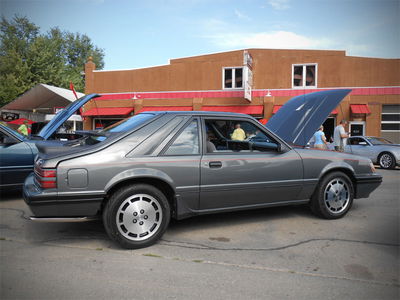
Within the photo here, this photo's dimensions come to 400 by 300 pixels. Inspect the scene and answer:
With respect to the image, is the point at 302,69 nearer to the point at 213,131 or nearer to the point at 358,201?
the point at 358,201

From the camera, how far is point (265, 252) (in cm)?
342

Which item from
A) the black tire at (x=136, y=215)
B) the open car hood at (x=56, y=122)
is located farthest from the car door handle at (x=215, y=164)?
the open car hood at (x=56, y=122)

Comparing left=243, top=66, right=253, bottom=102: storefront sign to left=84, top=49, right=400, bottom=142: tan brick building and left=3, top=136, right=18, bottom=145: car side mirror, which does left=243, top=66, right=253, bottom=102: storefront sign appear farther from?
left=3, top=136, right=18, bottom=145: car side mirror

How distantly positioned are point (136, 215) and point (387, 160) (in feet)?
35.8

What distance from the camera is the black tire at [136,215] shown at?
335cm

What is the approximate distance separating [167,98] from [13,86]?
1902cm

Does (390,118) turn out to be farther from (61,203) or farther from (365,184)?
(61,203)

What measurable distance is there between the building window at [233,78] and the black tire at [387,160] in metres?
10.4

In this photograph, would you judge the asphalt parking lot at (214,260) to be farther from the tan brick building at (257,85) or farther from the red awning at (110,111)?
the red awning at (110,111)

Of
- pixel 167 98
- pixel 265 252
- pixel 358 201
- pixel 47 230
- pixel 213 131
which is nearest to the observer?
pixel 265 252

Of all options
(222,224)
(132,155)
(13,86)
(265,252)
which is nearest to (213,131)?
(222,224)

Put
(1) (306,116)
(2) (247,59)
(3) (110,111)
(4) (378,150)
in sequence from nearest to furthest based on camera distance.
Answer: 1. (1) (306,116)
2. (4) (378,150)
3. (2) (247,59)
4. (3) (110,111)

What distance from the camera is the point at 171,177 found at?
3564 mm

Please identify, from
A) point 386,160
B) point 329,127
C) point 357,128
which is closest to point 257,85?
point 329,127
